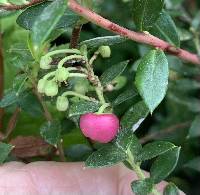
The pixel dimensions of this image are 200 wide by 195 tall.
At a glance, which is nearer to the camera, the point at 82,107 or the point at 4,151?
the point at 82,107

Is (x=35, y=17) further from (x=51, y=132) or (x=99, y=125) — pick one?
(x=51, y=132)

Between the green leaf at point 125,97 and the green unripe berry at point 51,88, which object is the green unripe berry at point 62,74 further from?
the green leaf at point 125,97

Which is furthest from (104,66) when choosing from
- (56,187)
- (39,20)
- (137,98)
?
(39,20)

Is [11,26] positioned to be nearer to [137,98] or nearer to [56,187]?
[137,98]

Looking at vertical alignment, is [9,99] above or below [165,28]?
below

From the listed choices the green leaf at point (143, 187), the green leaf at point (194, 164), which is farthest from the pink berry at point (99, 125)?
the green leaf at point (194, 164)

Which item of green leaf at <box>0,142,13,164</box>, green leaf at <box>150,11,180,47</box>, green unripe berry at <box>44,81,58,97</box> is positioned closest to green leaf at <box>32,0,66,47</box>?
green unripe berry at <box>44,81,58,97</box>

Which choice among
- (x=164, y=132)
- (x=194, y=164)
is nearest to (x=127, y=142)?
(x=194, y=164)
